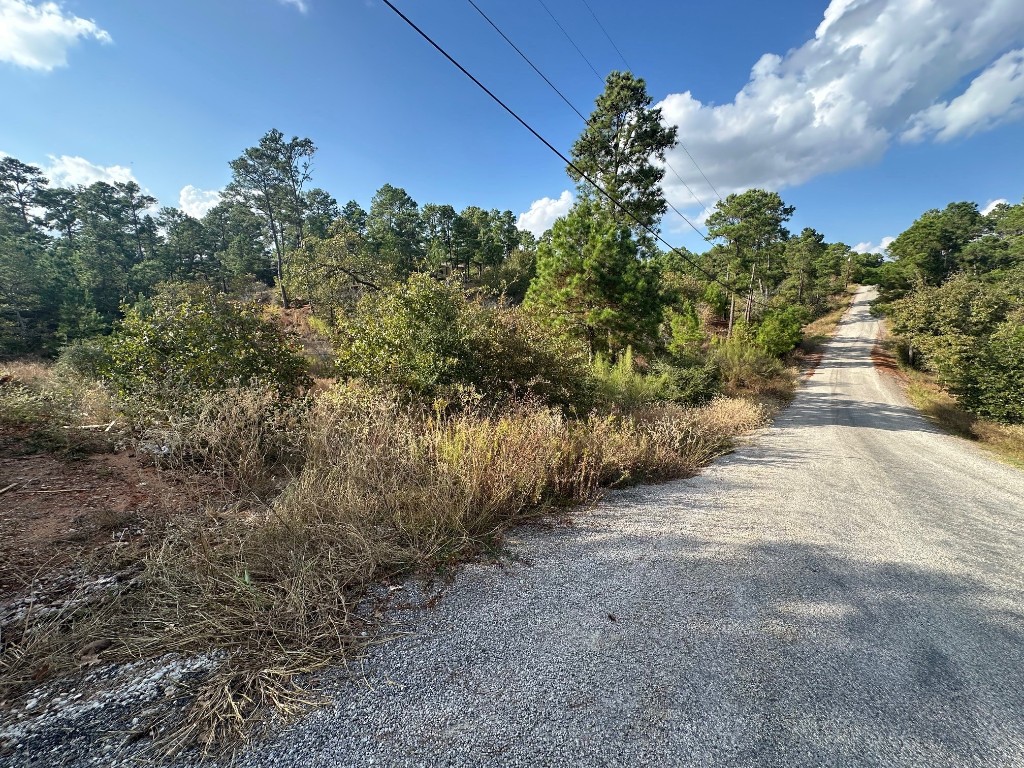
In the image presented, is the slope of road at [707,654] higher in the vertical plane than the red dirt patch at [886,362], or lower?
lower

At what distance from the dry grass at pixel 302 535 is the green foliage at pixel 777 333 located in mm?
20556

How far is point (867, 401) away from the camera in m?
15.6

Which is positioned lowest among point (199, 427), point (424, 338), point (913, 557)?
point (913, 557)

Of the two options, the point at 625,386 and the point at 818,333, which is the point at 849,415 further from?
the point at 818,333

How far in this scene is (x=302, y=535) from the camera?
9.25 feet

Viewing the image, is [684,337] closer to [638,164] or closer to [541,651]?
[638,164]

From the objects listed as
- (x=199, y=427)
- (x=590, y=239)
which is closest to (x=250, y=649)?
(x=199, y=427)

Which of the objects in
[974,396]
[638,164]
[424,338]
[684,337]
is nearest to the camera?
[424,338]

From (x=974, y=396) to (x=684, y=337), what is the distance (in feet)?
31.5

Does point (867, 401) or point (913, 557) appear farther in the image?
point (867, 401)

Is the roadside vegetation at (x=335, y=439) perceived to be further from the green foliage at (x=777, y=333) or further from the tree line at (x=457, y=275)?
the green foliage at (x=777, y=333)

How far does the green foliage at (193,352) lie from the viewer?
4.96 metres

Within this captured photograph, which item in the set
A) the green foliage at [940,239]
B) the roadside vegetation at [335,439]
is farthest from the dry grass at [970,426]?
the green foliage at [940,239]

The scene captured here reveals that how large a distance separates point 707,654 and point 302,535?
9.40 feet
